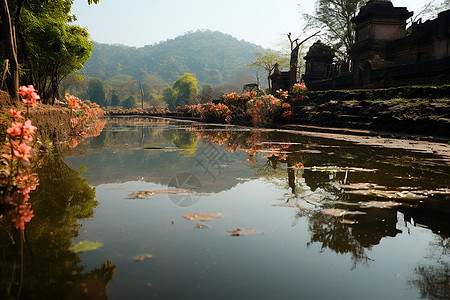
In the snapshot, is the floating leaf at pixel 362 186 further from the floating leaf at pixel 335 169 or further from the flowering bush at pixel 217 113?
the flowering bush at pixel 217 113

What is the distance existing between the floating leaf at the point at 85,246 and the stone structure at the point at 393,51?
46.3ft

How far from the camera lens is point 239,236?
2.16 metres

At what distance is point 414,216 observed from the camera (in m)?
2.66

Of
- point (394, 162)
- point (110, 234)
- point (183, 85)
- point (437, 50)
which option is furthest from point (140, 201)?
point (183, 85)

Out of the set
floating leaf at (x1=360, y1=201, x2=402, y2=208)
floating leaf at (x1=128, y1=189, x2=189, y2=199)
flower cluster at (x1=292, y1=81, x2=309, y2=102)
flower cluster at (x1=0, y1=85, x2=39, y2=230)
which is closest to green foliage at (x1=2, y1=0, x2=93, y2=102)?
flower cluster at (x1=0, y1=85, x2=39, y2=230)

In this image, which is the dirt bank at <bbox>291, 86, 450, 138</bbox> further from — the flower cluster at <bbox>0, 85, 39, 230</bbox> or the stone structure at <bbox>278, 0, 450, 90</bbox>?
the flower cluster at <bbox>0, 85, 39, 230</bbox>

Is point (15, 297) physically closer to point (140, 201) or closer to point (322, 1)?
point (140, 201)

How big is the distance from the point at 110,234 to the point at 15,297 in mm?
795

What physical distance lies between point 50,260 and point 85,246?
224 millimetres

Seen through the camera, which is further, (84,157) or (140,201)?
(84,157)

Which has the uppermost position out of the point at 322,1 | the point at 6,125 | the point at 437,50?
the point at 322,1

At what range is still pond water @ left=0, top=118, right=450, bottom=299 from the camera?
1544 millimetres

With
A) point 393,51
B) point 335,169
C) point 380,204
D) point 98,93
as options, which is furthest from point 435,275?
point 98,93

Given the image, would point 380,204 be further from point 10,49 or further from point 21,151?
point 10,49
